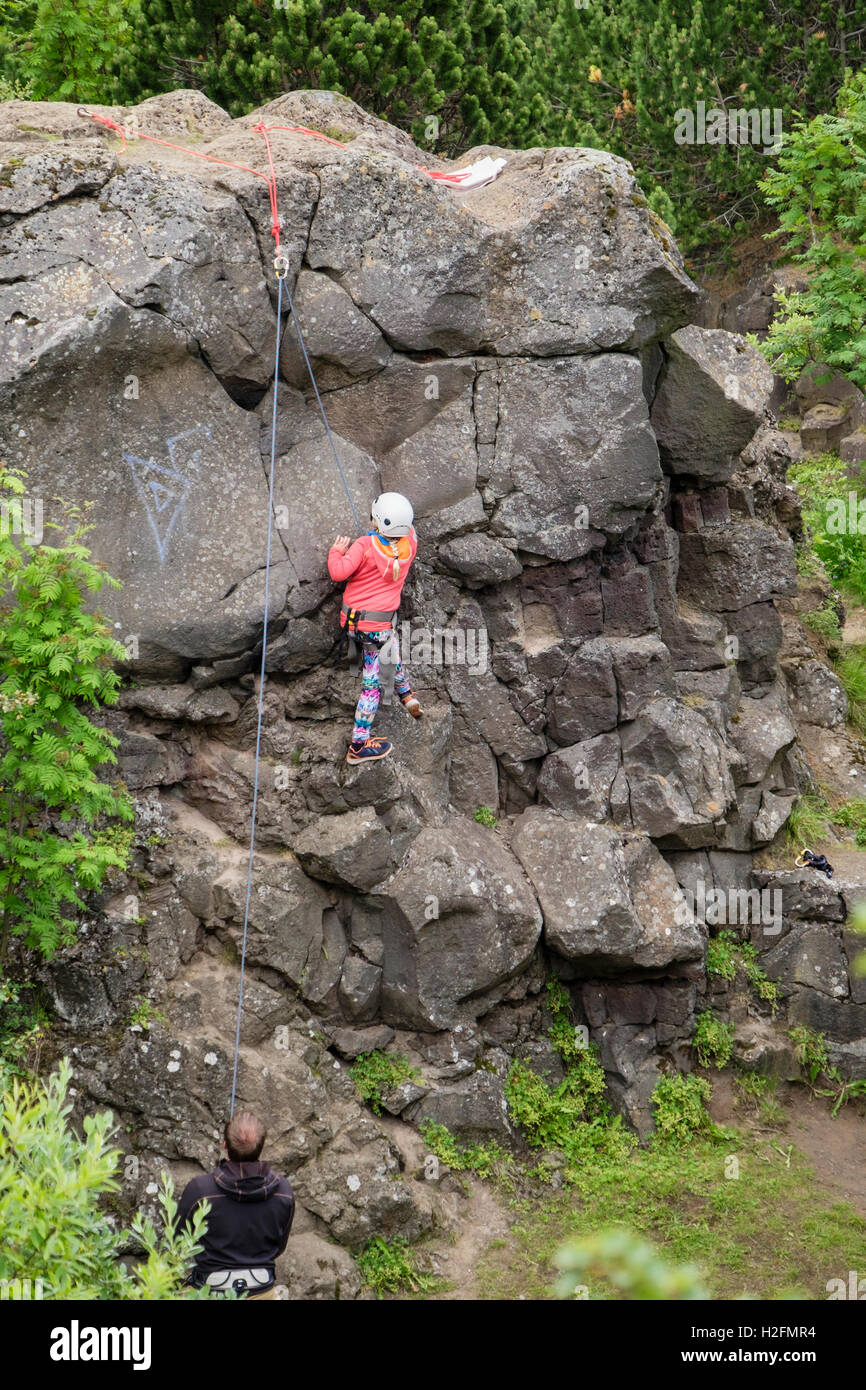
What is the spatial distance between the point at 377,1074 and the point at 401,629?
13.1ft

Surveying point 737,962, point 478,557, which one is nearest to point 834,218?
point 478,557

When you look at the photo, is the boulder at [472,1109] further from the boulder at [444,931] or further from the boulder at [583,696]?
the boulder at [583,696]

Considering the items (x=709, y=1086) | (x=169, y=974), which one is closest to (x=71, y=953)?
(x=169, y=974)

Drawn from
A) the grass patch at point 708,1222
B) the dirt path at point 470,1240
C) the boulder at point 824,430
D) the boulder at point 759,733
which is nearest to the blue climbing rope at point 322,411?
the boulder at point 759,733

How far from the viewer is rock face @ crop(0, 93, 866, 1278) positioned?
30.9ft

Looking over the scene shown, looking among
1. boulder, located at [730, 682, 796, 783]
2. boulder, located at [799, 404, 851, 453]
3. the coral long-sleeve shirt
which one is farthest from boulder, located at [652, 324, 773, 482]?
boulder, located at [799, 404, 851, 453]

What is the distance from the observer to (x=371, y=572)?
1011 cm

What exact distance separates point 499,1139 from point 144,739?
4.76 m

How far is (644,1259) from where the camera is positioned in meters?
2.31

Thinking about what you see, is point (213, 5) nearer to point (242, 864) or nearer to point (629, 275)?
point (629, 275)

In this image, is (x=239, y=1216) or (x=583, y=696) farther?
(x=583, y=696)

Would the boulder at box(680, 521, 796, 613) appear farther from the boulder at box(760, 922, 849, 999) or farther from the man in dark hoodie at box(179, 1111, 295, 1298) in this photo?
the man in dark hoodie at box(179, 1111, 295, 1298)

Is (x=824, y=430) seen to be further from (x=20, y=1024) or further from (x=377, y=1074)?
(x=20, y=1024)

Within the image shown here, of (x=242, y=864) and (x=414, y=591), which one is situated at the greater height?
(x=414, y=591)
